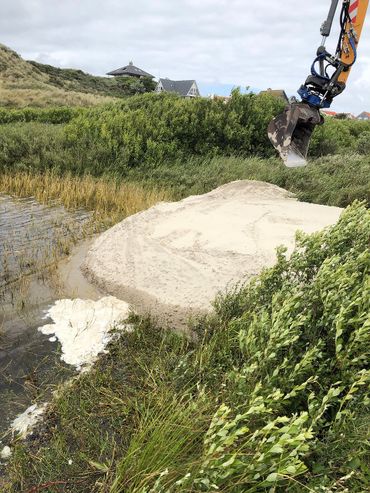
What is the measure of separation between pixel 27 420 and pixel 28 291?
2277mm

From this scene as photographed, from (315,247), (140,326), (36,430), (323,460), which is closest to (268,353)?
(323,460)

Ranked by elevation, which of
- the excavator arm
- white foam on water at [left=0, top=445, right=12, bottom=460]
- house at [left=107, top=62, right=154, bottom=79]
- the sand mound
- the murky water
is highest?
house at [left=107, top=62, right=154, bottom=79]

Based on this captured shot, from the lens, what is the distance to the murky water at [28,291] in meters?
3.64

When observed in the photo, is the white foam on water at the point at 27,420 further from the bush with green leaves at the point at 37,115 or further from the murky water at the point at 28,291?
the bush with green leaves at the point at 37,115

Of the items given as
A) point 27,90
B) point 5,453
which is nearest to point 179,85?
point 27,90

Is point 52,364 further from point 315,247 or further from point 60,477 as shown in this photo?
point 315,247

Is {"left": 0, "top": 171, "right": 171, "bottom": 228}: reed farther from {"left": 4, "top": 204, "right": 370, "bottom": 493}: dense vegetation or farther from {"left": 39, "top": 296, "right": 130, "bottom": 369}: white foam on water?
{"left": 4, "top": 204, "right": 370, "bottom": 493}: dense vegetation

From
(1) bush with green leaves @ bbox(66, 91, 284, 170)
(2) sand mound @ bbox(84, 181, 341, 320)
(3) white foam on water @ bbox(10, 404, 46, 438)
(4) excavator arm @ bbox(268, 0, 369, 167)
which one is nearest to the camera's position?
(3) white foam on water @ bbox(10, 404, 46, 438)

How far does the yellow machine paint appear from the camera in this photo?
312 inches

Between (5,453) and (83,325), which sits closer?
(5,453)

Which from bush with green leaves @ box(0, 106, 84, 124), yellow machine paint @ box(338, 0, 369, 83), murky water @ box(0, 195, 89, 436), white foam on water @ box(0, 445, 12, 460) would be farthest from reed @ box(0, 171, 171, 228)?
bush with green leaves @ box(0, 106, 84, 124)

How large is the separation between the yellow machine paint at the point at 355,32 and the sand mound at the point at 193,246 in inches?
100

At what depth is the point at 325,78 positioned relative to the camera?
7.70 meters

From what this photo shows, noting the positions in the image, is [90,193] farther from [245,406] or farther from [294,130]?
[245,406]
